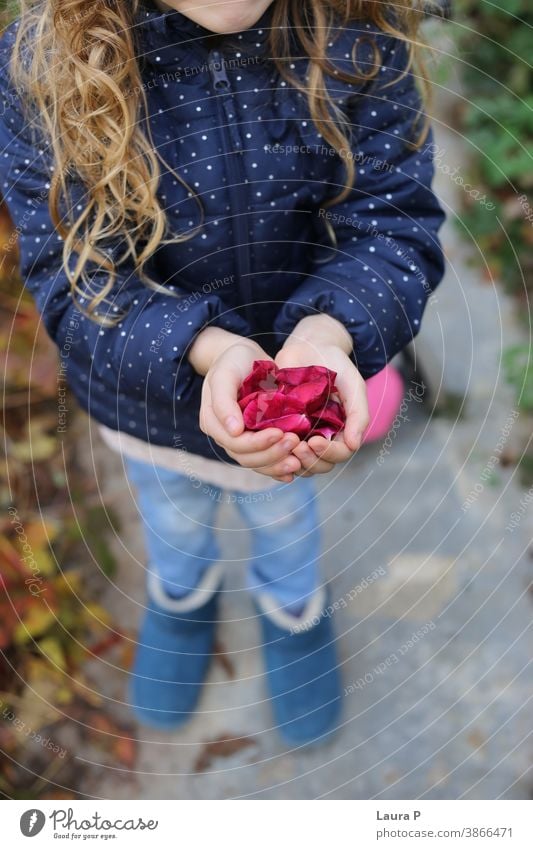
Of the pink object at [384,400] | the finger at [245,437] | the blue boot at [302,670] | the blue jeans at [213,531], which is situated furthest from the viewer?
the pink object at [384,400]

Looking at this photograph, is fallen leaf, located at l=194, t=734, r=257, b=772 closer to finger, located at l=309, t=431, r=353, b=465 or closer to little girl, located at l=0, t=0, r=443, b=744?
little girl, located at l=0, t=0, r=443, b=744

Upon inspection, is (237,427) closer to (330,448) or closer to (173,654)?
(330,448)

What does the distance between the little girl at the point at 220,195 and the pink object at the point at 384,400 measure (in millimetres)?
402

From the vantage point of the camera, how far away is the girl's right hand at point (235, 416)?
0.71 meters

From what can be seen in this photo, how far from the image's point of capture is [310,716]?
119cm

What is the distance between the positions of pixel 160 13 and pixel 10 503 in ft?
2.52

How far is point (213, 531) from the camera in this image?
1214 millimetres

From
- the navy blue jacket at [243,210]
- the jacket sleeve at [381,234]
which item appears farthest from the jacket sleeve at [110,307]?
the jacket sleeve at [381,234]

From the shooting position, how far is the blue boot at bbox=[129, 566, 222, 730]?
3.97 feet

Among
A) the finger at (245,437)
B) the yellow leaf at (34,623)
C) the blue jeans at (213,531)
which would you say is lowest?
the yellow leaf at (34,623)

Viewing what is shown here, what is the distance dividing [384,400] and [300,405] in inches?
27.1

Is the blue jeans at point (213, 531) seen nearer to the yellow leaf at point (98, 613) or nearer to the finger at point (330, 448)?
the yellow leaf at point (98, 613)

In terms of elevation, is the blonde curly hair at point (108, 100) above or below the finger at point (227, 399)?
above
